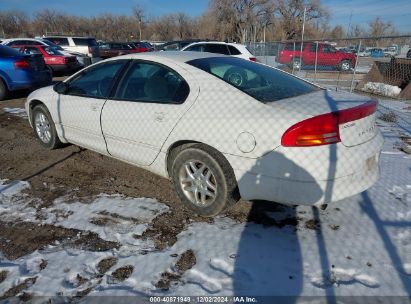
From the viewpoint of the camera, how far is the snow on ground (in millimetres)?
2336

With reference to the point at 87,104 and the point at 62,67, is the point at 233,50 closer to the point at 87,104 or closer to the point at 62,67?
the point at 62,67

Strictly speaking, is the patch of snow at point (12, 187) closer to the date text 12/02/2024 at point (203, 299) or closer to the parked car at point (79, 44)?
the date text 12/02/2024 at point (203, 299)

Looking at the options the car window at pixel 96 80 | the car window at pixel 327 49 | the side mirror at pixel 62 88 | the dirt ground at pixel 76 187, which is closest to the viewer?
the dirt ground at pixel 76 187

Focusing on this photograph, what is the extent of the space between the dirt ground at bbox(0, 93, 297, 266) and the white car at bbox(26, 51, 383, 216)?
344mm

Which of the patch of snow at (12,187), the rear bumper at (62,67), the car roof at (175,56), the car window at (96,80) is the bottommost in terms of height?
the patch of snow at (12,187)

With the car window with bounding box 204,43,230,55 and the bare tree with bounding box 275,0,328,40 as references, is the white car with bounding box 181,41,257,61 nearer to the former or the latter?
the car window with bounding box 204,43,230,55

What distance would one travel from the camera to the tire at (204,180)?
291 centimetres

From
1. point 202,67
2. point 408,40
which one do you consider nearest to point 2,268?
point 202,67

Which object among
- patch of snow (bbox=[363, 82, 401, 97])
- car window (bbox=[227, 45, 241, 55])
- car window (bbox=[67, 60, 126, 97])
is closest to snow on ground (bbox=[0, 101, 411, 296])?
car window (bbox=[67, 60, 126, 97])

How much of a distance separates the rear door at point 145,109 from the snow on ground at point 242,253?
600 mm

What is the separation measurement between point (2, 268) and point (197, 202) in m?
1.68

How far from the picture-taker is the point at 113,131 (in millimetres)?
3732

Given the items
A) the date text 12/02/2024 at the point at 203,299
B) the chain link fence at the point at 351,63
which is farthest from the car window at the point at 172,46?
the date text 12/02/2024 at the point at 203,299

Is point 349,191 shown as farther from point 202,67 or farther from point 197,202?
point 202,67
